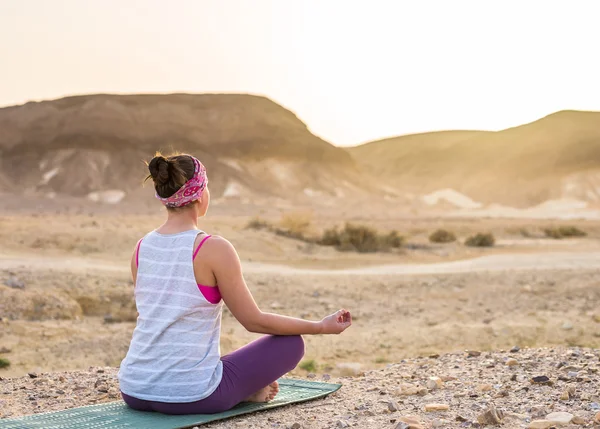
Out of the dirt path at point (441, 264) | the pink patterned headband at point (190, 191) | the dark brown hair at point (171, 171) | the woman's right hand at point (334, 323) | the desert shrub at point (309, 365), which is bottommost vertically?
the desert shrub at point (309, 365)

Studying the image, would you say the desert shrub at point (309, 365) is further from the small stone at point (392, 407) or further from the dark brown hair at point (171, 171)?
the dark brown hair at point (171, 171)

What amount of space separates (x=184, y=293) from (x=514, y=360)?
10.3ft

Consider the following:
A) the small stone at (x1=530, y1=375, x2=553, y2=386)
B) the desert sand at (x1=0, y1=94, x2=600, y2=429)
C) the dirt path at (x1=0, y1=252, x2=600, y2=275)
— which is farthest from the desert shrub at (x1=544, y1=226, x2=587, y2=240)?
the small stone at (x1=530, y1=375, x2=553, y2=386)

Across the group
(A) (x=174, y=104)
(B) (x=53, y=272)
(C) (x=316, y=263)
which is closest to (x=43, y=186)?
(A) (x=174, y=104)

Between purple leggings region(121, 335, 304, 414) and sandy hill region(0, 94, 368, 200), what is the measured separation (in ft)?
222

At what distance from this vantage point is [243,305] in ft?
13.9

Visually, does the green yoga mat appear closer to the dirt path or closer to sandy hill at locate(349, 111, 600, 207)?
the dirt path

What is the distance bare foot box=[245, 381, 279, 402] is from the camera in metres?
4.79

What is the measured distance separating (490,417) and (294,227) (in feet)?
88.0

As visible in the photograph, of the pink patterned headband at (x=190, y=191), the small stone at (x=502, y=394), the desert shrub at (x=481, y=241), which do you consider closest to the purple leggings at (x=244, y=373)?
the pink patterned headband at (x=190, y=191)

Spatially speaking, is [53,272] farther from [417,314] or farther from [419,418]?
[419,418]

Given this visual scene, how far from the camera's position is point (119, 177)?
2904 inches

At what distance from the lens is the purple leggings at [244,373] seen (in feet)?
14.8

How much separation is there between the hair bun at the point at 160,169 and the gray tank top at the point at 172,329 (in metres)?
0.32
